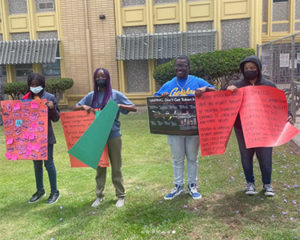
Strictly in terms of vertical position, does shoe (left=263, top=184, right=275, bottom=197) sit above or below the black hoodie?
below

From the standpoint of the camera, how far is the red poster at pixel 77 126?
3.83m

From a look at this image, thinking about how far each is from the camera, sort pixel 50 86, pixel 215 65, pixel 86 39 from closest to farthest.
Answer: pixel 215 65 → pixel 50 86 → pixel 86 39

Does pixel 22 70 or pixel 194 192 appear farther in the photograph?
pixel 22 70

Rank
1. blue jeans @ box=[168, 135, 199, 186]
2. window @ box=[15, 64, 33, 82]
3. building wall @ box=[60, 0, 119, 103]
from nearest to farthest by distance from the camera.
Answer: blue jeans @ box=[168, 135, 199, 186]
building wall @ box=[60, 0, 119, 103]
window @ box=[15, 64, 33, 82]

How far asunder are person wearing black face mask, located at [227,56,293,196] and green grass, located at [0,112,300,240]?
0.62ft

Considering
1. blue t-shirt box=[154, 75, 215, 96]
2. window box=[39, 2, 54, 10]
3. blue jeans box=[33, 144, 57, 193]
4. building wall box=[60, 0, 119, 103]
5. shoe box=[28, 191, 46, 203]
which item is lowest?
shoe box=[28, 191, 46, 203]

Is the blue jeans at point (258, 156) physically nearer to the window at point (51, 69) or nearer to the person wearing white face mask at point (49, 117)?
the person wearing white face mask at point (49, 117)

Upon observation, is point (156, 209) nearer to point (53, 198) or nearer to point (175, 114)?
point (175, 114)

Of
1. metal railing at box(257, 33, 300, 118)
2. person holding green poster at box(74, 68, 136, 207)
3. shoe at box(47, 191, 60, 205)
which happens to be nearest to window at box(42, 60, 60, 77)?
metal railing at box(257, 33, 300, 118)

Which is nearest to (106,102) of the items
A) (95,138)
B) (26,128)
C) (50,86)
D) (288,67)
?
(95,138)

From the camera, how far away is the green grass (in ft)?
10.8

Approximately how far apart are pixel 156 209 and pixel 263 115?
1.71m

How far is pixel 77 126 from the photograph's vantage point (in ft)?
12.8

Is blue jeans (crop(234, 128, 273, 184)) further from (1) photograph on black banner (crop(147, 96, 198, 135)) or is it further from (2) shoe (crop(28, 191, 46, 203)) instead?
(2) shoe (crop(28, 191, 46, 203))
